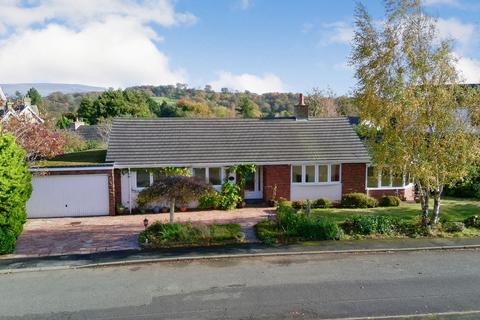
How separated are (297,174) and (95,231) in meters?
11.0

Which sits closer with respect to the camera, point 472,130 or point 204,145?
point 472,130

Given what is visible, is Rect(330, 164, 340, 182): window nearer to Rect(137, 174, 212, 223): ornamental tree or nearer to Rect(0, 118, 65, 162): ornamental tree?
Rect(137, 174, 212, 223): ornamental tree

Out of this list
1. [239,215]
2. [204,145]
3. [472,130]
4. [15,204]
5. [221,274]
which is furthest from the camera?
[204,145]

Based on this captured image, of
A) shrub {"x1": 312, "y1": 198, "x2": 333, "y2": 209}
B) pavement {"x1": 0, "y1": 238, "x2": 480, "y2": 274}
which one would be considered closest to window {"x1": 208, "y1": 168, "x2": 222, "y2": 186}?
shrub {"x1": 312, "y1": 198, "x2": 333, "y2": 209}

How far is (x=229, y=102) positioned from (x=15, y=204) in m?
79.2

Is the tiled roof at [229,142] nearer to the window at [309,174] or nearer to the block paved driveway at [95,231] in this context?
the window at [309,174]

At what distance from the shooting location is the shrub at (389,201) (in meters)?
21.7

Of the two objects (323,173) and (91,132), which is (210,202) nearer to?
(323,173)

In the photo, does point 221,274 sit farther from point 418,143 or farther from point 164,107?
point 164,107

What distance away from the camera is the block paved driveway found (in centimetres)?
1475

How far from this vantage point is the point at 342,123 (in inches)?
1005

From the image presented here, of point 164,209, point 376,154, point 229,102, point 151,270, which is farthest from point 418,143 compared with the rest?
point 229,102

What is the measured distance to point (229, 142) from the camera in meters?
23.0

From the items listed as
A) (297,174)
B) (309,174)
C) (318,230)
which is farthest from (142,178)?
(318,230)
